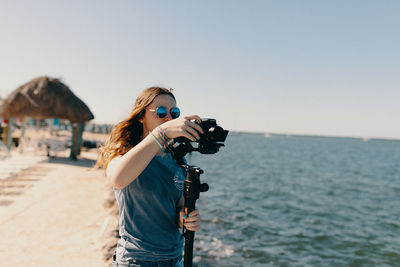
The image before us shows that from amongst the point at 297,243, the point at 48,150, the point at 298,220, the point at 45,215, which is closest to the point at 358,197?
the point at 298,220

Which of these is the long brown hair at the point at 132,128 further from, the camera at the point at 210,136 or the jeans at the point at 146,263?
the jeans at the point at 146,263

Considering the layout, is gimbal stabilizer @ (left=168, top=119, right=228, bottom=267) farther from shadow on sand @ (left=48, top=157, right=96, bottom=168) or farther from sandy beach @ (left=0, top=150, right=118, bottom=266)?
shadow on sand @ (left=48, top=157, right=96, bottom=168)

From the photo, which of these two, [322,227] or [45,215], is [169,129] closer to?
[45,215]

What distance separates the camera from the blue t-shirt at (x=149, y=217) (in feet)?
5.01

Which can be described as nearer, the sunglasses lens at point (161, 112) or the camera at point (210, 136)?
the camera at point (210, 136)

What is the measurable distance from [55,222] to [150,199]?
16.9 ft

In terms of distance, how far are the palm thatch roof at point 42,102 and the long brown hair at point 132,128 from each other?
14.4m

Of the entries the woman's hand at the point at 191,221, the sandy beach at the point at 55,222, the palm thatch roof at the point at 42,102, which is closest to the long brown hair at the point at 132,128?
the woman's hand at the point at 191,221

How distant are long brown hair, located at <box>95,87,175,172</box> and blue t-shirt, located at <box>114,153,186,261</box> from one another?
21 cm

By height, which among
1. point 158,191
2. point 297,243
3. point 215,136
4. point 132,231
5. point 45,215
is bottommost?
point 297,243

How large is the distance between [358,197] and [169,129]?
59.1 feet

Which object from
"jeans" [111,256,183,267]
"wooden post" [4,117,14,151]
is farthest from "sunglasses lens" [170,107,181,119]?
"wooden post" [4,117,14,151]

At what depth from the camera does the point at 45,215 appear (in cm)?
607

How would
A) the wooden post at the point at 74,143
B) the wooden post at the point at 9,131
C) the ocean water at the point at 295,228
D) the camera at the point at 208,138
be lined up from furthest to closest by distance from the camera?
the wooden post at the point at 74,143 → the wooden post at the point at 9,131 → the ocean water at the point at 295,228 → the camera at the point at 208,138
